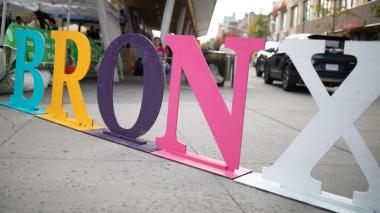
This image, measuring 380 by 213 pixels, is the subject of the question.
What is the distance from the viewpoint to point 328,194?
330 cm

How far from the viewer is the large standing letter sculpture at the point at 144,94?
4422mm

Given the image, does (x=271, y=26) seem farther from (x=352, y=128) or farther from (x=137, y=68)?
(x=352, y=128)

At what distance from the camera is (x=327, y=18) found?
3419 centimetres

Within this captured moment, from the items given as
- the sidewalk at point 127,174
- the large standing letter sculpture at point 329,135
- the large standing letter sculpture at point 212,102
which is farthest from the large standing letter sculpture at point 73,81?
the large standing letter sculpture at point 329,135

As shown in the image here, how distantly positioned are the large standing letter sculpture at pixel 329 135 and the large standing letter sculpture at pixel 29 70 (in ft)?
13.5

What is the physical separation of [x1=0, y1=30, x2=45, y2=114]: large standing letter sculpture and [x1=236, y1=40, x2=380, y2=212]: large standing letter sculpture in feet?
13.5

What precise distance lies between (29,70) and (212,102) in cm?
383

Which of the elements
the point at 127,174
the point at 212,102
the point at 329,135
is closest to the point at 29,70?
the point at 127,174

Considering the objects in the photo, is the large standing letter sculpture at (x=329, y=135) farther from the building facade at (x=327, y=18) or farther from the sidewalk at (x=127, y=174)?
the building facade at (x=327, y=18)

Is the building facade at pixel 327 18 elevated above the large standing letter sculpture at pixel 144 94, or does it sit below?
above

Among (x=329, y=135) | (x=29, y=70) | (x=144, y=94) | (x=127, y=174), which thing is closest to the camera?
(x=329, y=135)

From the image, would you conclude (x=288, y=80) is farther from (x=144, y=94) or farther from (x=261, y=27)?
(x=261, y=27)

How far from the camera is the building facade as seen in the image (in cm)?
2672

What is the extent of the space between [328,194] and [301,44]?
1240mm
